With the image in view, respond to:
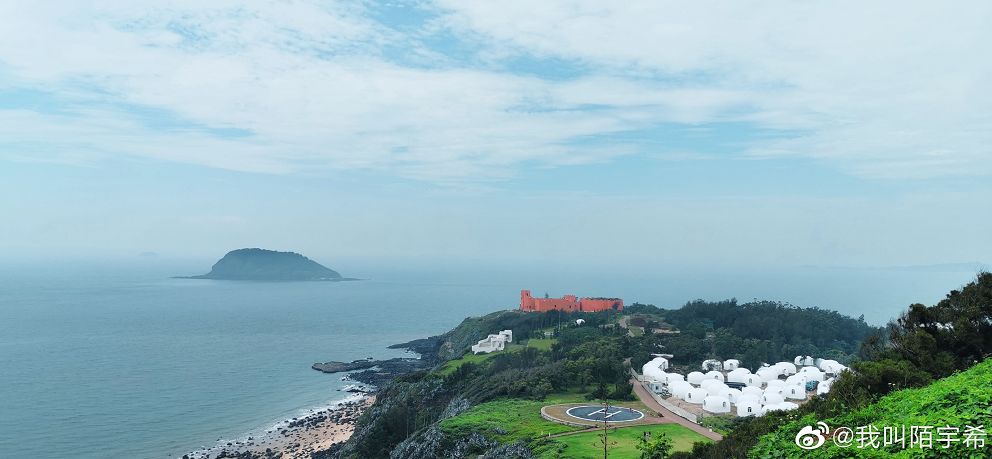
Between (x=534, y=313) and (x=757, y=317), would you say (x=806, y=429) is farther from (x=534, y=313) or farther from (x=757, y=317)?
(x=534, y=313)

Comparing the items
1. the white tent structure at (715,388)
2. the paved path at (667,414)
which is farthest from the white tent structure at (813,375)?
the paved path at (667,414)

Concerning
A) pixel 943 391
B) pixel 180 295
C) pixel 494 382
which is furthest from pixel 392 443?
pixel 180 295

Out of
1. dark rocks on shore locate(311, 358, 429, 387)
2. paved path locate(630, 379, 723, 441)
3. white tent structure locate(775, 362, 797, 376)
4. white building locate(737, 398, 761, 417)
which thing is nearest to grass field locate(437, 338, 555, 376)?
dark rocks on shore locate(311, 358, 429, 387)

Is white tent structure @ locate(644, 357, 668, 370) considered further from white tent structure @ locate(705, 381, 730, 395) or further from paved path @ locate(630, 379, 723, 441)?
white tent structure @ locate(705, 381, 730, 395)

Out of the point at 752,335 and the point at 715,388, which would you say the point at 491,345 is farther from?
the point at 715,388

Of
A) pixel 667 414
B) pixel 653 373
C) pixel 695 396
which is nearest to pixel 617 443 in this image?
pixel 667 414

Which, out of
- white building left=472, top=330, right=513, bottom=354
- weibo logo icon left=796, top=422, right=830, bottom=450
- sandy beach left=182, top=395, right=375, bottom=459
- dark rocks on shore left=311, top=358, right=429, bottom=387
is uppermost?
weibo logo icon left=796, top=422, right=830, bottom=450
